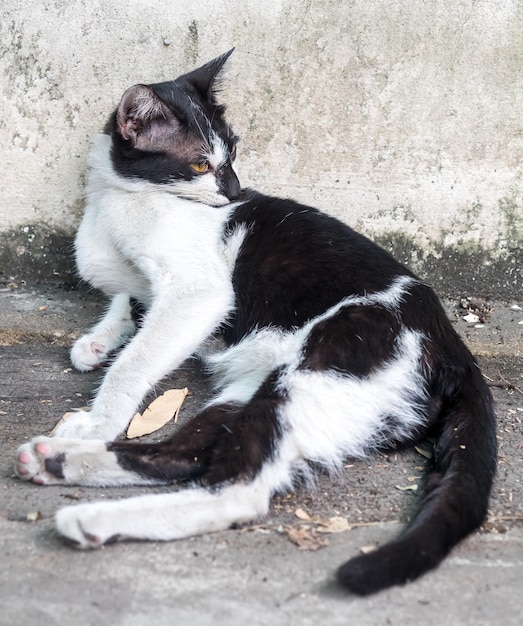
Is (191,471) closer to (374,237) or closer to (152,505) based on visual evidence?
(152,505)

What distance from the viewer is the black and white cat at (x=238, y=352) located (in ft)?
6.93

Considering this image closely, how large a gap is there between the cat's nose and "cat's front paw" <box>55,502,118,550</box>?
60.3 inches

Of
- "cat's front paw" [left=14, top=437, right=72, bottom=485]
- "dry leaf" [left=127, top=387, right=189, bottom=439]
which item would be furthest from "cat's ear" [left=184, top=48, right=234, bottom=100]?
"cat's front paw" [left=14, top=437, right=72, bottom=485]

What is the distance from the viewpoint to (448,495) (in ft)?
6.85

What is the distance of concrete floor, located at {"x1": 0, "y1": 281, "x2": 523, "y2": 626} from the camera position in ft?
5.89

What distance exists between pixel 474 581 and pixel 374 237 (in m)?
2.01

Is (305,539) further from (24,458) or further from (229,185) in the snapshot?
(229,185)

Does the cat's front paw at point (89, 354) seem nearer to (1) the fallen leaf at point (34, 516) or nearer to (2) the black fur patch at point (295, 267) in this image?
(2) the black fur patch at point (295, 267)

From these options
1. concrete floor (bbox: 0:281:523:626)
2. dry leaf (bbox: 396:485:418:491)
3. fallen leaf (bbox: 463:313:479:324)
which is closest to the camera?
concrete floor (bbox: 0:281:523:626)

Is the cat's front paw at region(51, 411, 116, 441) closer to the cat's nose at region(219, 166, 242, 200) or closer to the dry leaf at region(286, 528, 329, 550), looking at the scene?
the dry leaf at region(286, 528, 329, 550)

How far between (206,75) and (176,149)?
1.28 ft

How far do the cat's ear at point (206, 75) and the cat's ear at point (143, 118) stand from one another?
278 millimetres

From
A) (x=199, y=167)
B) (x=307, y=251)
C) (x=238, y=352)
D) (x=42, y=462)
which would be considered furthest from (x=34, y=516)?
(x=199, y=167)

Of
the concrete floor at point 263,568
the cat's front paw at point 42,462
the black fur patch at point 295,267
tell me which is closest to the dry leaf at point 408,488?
the concrete floor at point 263,568
